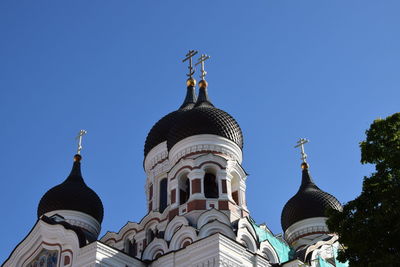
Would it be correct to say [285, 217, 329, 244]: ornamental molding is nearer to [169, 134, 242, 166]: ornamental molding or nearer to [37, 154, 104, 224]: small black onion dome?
[169, 134, 242, 166]: ornamental molding

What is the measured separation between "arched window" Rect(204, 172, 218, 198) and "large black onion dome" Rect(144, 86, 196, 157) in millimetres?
3047

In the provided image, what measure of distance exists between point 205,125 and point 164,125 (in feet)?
9.86

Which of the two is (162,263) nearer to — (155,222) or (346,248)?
(155,222)

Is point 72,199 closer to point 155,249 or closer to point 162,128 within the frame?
point 162,128

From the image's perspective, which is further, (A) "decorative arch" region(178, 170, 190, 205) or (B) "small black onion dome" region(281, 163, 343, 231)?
(B) "small black onion dome" region(281, 163, 343, 231)

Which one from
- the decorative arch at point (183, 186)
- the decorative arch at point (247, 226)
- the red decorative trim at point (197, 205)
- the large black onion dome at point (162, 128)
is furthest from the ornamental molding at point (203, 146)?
the large black onion dome at point (162, 128)

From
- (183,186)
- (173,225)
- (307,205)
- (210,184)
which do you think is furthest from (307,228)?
(173,225)

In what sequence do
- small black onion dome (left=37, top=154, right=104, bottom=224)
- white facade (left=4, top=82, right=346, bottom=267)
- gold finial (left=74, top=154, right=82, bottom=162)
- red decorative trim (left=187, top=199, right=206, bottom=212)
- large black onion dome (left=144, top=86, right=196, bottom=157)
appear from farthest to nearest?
gold finial (left=74, top=154, right=82, bottom=162) → large black onion dome (left=144, top=86, right=196, bottom=157) → small black onion dome (left=37, top=154, right=104, bottom=224) → red decorative trim (left=187, top=199, right=206, bottom=212) → white facade (left=4, top=82, right=346, bottom=267)

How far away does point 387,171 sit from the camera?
26.2 ft

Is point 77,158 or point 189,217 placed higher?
point 77,158

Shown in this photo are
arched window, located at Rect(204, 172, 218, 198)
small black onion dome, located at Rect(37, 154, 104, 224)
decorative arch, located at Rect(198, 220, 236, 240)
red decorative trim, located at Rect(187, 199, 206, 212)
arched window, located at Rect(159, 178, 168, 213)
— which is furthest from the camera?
arched window, located at Rect(159, 178, 168, 213)

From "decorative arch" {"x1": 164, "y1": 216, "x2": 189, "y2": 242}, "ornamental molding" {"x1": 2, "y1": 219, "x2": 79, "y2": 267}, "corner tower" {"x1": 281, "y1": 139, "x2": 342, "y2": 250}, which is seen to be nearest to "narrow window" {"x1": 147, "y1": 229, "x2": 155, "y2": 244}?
"decorative arch" {"x1": 164, "y1": 216, "x2": 189, "y2": 242}

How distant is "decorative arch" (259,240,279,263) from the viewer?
49.4 feet

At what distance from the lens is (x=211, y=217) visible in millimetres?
14938
